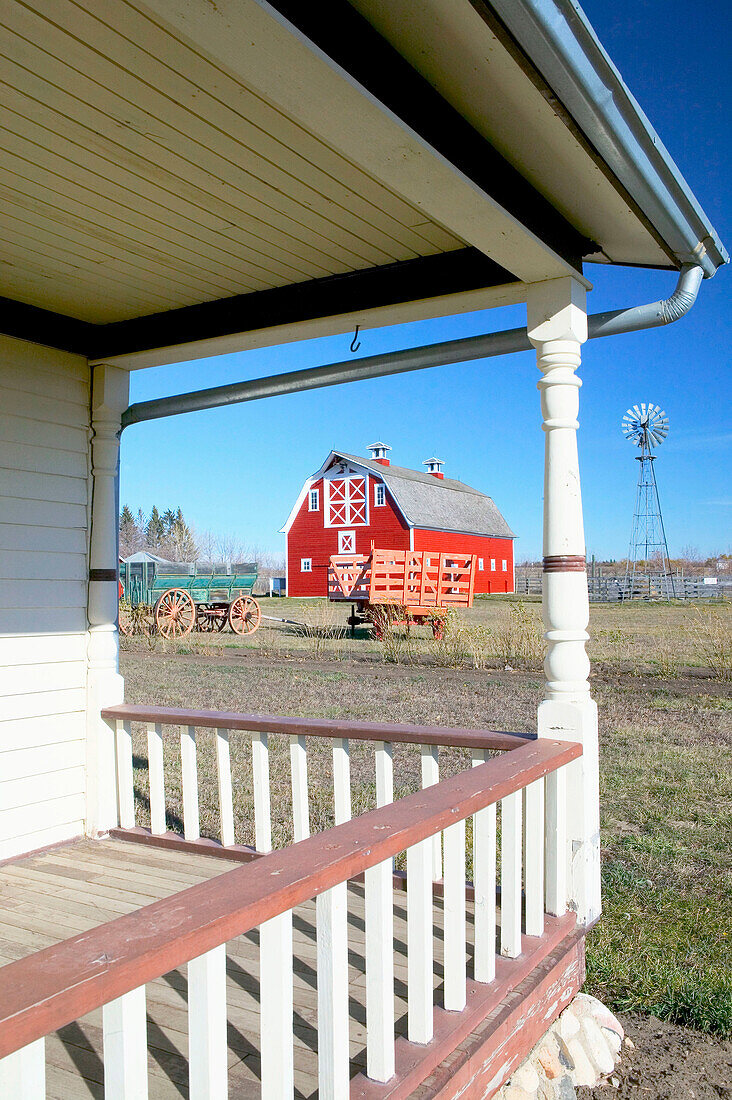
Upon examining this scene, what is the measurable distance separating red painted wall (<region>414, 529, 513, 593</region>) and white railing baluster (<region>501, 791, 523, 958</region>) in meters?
25.6

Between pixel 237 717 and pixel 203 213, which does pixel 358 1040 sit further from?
pixel 203 213

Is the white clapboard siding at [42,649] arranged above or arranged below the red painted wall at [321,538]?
below

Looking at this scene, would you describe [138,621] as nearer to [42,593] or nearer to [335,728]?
[42,593]

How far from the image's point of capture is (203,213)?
245 centimetres

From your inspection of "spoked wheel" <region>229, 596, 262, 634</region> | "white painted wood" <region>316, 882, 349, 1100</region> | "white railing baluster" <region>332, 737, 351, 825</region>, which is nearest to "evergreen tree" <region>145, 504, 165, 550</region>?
"spoked wheel" <region>229, 596, 262, 634</region>

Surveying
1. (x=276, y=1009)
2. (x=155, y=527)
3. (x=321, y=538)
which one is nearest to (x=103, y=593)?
(x=276, y=1009)

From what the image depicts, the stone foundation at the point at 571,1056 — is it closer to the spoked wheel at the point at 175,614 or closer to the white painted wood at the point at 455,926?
the white painted wood at the point at 455,926

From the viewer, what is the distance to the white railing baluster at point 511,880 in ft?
7.41

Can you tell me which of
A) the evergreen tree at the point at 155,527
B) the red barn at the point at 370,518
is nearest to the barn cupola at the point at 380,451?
the red barn at the point at 370,518

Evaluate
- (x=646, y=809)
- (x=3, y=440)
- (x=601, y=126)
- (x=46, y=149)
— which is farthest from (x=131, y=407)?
(x=646, y=809)

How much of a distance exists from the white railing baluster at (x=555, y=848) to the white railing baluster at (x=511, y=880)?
0.26 metres

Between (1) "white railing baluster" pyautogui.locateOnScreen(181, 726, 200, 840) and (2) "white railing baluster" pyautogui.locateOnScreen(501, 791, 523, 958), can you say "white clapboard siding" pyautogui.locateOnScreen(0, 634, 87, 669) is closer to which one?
(1) "white railing baluster" pyautogui.locateOnScreen(181, 726, 200, 840)

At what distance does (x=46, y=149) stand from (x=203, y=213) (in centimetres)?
49

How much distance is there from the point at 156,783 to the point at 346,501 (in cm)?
2587
